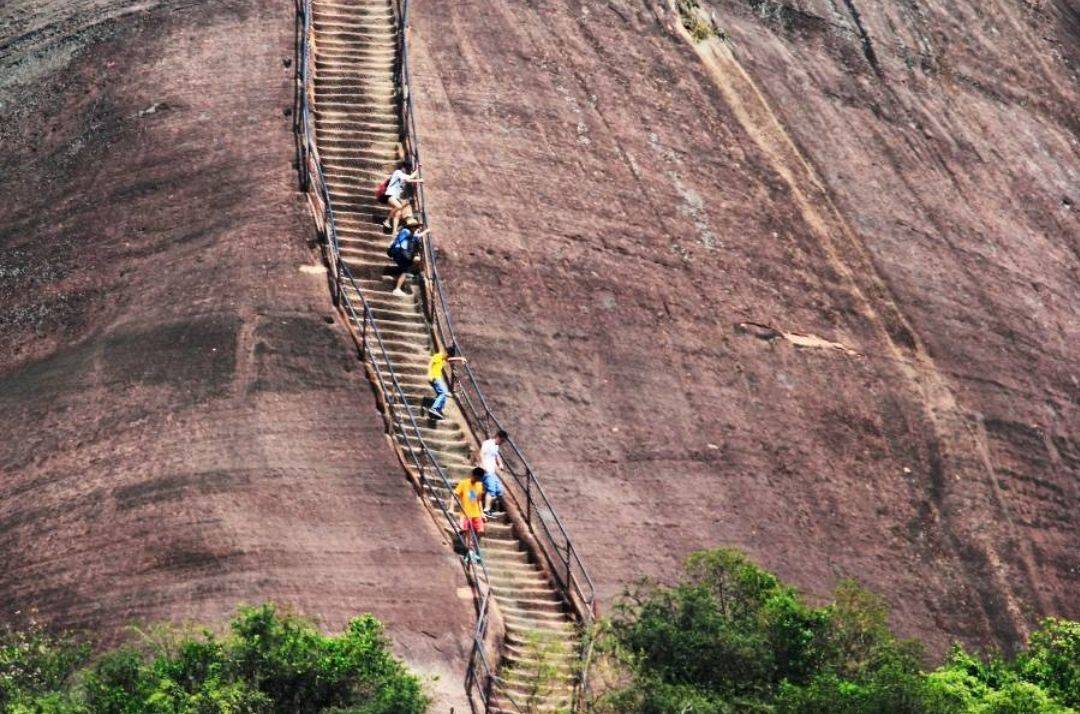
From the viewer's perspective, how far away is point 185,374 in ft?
93.6

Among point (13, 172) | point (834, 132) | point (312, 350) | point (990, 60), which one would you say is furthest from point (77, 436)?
point (990, 60)

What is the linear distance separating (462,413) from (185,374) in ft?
14.0

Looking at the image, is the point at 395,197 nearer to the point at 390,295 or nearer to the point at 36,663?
the point at 390,295

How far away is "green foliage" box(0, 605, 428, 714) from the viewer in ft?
74.8

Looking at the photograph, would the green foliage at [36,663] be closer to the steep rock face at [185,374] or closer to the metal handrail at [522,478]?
the steep rock face at [185,374]

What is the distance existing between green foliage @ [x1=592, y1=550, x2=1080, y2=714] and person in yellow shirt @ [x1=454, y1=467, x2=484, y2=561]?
7.28 feet

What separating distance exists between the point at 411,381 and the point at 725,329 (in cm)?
717

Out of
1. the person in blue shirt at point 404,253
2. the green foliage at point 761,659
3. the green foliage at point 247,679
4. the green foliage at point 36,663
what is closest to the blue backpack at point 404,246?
the person in blue shirt at point 404,253

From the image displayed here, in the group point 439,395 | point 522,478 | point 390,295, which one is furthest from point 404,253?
point 522,478

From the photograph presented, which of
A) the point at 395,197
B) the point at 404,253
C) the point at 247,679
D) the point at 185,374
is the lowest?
the point at 247,679

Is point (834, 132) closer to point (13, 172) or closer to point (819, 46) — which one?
point (819, 46)

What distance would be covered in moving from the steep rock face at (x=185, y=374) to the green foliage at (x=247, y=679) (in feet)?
4.83

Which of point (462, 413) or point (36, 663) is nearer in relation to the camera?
point (36, 663)

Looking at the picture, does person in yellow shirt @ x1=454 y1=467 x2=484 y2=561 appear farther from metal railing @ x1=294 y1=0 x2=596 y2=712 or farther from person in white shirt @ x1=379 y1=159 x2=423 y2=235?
person in white shirt @ x1=379 y1=159 x2=423 y2=235
